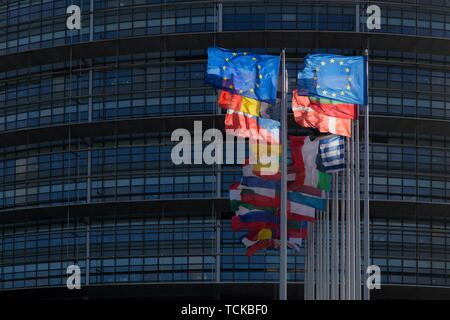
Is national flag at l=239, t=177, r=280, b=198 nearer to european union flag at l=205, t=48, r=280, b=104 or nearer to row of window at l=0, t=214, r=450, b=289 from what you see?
european union flag at l=205, t=48, r=280, b=104

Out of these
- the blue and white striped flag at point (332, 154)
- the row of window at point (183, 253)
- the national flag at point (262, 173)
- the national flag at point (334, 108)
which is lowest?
the row of window at point (183, 253)

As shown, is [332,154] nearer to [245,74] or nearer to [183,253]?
[245,74]

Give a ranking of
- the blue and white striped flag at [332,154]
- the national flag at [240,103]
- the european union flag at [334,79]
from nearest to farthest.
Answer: the european union flag at [334,79], the national flag at [240,103], the blue and white striped flag at [332,154]

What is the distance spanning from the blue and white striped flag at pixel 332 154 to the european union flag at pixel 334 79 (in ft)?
11.2

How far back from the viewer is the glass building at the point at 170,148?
7925cm

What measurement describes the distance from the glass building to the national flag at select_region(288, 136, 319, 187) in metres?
31.8

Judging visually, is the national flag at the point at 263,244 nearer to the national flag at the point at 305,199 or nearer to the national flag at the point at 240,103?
the national flag at the point at 305,199

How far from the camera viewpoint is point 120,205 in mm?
80375

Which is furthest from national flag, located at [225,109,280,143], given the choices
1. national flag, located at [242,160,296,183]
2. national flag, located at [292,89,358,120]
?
national flag, located at [242,160,296,183]

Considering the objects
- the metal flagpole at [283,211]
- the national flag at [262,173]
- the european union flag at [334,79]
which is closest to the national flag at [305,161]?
the national flag at [262,173]

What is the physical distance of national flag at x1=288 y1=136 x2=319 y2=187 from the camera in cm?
4625

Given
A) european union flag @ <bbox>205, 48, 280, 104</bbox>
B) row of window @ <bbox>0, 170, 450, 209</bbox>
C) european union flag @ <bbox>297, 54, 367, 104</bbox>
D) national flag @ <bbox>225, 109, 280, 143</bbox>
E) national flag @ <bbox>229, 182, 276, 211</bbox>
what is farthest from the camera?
row of window @ <bbox>0, 170, 450, 209</bbox>
